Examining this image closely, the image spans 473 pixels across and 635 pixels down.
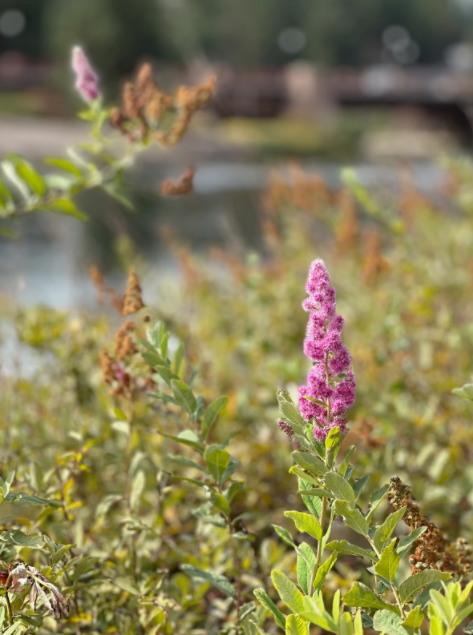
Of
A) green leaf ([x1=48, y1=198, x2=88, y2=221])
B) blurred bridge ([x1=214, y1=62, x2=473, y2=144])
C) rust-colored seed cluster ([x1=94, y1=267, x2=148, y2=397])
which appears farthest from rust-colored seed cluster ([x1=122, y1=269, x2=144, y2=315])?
blurred bridge ([x1=214, y1=62, x2=473, y2=144])

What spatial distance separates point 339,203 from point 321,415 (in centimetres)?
385

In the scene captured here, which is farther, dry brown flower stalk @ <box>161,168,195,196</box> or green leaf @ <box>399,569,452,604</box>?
dry brown flower stalk @ <box>161,168,195,196</box>

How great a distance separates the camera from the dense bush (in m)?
0.99

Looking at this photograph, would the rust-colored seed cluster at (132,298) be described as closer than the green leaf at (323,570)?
No

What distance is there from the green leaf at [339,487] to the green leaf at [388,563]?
0.07 m

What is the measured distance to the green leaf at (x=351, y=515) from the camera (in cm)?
96

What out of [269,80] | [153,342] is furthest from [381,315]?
[269,80]

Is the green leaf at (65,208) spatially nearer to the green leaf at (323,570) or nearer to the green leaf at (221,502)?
the green leaf at (221,502)

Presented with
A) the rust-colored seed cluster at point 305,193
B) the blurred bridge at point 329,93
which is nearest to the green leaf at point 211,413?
the rust-colored seed cluster at point 305,193

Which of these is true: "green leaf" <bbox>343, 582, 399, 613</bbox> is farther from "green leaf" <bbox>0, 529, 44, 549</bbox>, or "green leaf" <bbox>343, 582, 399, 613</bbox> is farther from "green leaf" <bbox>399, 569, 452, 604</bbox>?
"green leaf" <bbox>0, 529, 44, 549</bbox>

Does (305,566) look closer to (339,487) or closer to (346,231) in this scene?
(339,487)

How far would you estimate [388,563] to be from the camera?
3.14 feet

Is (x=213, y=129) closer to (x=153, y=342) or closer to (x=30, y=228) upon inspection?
(x=30, y=228)

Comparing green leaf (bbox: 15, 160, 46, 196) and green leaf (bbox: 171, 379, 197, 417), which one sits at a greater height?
green leaf (bbox: 15, 160, 46, 196)
